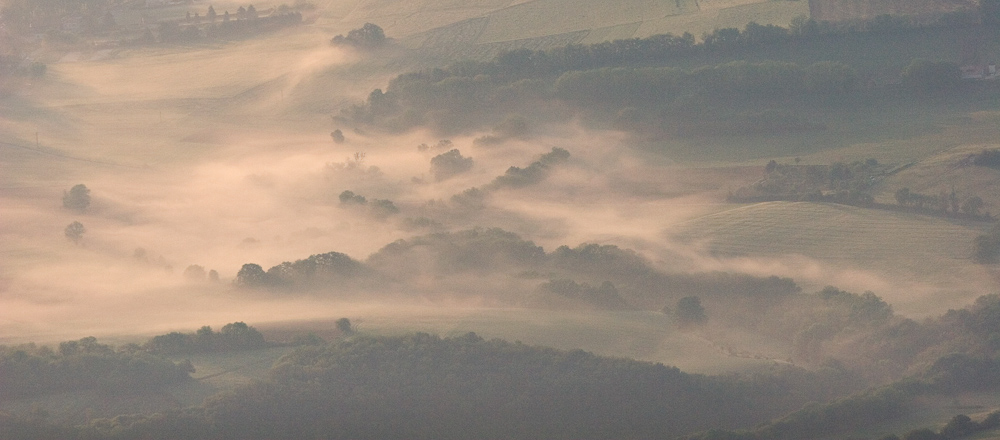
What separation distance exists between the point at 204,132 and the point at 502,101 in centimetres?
2308

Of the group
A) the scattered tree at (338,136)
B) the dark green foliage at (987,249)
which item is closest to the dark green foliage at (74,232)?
the scattered tree at (338,136)

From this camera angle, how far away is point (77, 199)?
83.1m

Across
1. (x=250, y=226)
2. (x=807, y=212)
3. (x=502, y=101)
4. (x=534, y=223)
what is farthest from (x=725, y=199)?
(x=250, y=226)

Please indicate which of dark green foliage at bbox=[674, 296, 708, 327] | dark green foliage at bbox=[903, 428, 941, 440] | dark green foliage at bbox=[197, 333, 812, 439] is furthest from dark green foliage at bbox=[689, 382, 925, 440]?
dark green foliage at bbox=[674, 296, 708, 327]

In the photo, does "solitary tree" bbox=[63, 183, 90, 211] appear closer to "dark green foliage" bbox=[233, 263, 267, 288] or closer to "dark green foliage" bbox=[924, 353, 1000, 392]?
"dark green foliage" bbox=[233, 263, 267, 288]

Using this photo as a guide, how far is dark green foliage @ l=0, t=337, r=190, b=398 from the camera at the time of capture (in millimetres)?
53562

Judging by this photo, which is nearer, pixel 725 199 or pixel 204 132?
pixel 725 199

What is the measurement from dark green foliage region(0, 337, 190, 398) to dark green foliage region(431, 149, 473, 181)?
3346 centimetres

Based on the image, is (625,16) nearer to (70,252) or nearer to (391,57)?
(391,57)

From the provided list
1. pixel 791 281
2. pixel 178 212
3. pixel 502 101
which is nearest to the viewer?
pixel 791 281

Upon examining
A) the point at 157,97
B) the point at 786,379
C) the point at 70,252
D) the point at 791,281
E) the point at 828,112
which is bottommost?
the point at 786,379

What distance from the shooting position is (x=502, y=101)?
311ft

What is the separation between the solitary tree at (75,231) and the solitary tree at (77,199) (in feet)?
13.8

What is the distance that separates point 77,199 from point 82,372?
3123 cm
